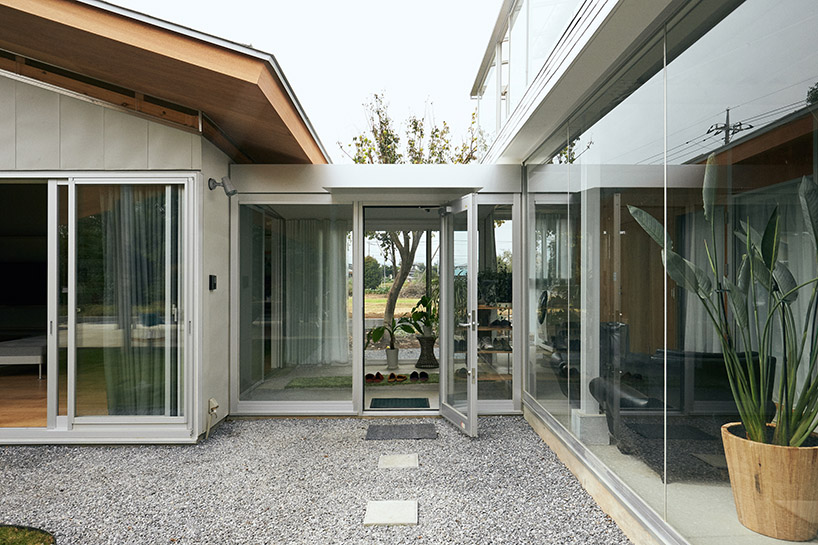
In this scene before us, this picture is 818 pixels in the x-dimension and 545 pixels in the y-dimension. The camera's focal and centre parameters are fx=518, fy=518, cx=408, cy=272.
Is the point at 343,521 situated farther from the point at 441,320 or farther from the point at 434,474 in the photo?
the point at 441,320

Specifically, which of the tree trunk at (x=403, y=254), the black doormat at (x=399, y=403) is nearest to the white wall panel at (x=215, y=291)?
the black doormat at (x=399, y=403)

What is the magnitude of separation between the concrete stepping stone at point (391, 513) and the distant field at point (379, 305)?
8.00ft

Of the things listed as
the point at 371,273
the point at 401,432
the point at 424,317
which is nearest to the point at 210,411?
the point at 401,432

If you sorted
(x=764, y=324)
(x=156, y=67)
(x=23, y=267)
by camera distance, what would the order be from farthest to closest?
(x=23, y=267) < (x=156, y=67) < (x=764, y=324)

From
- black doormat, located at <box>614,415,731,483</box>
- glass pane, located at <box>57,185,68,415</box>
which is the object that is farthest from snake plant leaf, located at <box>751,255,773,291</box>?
glass pane, located at <box>57,185,68,415</box>

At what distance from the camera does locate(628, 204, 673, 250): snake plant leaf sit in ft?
7.92

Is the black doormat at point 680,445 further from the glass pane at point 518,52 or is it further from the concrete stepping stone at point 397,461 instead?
the glass pane at point 518,52

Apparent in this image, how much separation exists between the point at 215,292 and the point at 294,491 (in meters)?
2.06

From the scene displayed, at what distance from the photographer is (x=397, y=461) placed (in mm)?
3904

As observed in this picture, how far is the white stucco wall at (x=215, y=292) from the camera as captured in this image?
14.3 ft

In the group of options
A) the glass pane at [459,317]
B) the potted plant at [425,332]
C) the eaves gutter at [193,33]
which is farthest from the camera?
the potted plant at [425,332]

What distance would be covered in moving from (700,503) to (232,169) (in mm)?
4650

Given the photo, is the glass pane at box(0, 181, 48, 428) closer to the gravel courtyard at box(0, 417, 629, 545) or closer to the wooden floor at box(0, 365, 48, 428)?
the wooden floor at box(0, 365, 48, 428)

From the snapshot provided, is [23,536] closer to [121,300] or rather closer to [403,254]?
[121,300]
